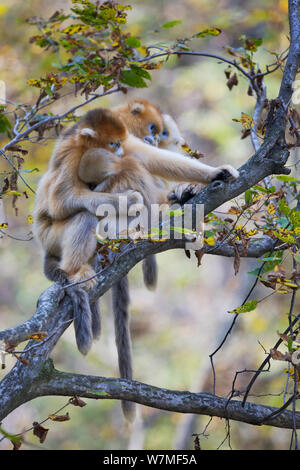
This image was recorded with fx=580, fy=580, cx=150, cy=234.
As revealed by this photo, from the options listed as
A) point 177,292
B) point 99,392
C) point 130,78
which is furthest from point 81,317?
point 177,292

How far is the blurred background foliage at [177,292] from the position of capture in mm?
7977

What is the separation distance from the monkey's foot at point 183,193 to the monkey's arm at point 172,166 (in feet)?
0.19

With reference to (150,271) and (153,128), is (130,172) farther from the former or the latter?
(153,128)

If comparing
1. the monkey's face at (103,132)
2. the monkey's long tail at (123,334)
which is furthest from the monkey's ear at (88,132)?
the monkey's long tail at (123,334)

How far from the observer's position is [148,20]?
8.52 m

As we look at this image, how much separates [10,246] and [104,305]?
6.60 feet

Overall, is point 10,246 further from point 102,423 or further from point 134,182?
point 134,182

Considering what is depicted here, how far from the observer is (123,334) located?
3936 mm

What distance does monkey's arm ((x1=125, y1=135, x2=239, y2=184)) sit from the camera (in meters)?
3.58

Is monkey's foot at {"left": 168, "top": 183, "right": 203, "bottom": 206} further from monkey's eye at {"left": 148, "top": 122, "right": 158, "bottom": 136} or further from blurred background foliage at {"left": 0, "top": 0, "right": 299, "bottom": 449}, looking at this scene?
blurred background foliage at {"left": 0, "top": 0, "right": 299, "bottom": 449}

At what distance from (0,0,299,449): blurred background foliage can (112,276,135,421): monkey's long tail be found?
3405mm

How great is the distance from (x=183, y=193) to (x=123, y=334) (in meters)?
1.06
